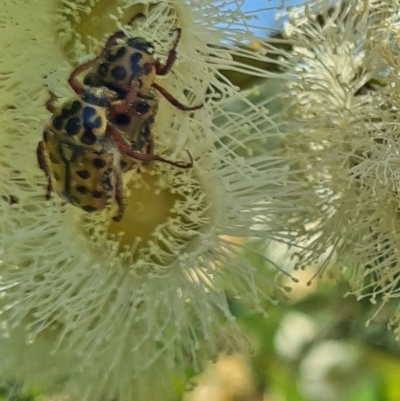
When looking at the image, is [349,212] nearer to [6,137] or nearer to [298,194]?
[298,194]

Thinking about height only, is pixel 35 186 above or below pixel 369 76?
below

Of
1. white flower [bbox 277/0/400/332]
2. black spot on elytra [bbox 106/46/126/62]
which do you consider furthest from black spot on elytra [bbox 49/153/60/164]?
white flower [bbox 277/0/400/332]

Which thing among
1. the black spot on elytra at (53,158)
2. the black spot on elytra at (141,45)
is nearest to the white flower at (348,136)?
the black spot on elytra at (141,45)

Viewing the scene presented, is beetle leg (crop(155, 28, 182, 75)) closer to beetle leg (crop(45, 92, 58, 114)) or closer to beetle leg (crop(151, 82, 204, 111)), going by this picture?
beetle leg (crop(151, 82, 204, 111))

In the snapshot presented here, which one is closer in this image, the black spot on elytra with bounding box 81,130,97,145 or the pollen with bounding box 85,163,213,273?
the black spot on elytra with bounding box 81,130,97,145

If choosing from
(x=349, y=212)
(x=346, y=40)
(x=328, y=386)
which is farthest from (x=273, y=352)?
(x=346, y=40)

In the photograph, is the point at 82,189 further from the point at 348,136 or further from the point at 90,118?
the point at 348,136
